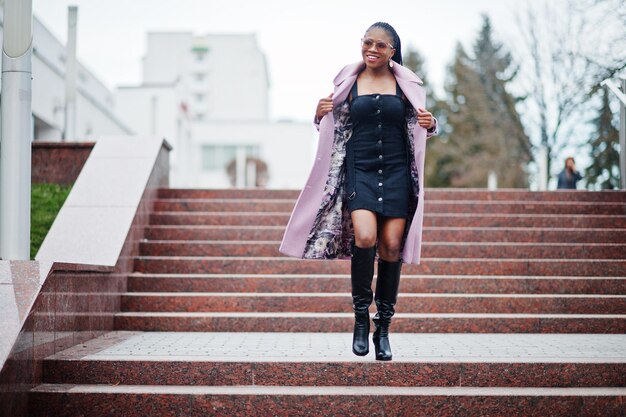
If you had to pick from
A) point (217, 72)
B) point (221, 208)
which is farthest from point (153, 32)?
point (221, 208)

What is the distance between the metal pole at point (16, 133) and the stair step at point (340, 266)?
249cm

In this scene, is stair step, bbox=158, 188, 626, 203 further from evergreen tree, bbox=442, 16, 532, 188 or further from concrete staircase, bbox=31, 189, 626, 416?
evergreen tree, bbox=442, 16, 532, 188

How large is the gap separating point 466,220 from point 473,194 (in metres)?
1.10

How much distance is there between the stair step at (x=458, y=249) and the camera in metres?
8.23

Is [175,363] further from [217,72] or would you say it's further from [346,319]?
[217,72]

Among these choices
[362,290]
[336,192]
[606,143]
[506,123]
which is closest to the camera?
[362,290]

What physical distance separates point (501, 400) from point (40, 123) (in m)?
17.8

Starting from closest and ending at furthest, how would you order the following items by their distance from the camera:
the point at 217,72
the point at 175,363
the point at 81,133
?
1. the point at 175,363
2. the point at 81,133
3. the point at 217,72

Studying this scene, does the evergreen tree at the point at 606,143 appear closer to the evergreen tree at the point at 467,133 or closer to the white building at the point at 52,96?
the evergreen tree at the point at 467,133

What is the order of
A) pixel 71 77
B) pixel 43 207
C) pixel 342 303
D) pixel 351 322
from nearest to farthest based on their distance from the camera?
1. pixel 351 322
2. pixel 342 303
3. pixel 43 207
4. pixel 71 77

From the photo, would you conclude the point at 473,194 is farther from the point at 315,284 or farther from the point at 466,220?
the point at 315,284

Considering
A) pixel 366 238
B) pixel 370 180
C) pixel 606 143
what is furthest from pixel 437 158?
pixel 366 238

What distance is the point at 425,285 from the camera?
736cm

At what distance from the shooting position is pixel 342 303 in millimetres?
6980
